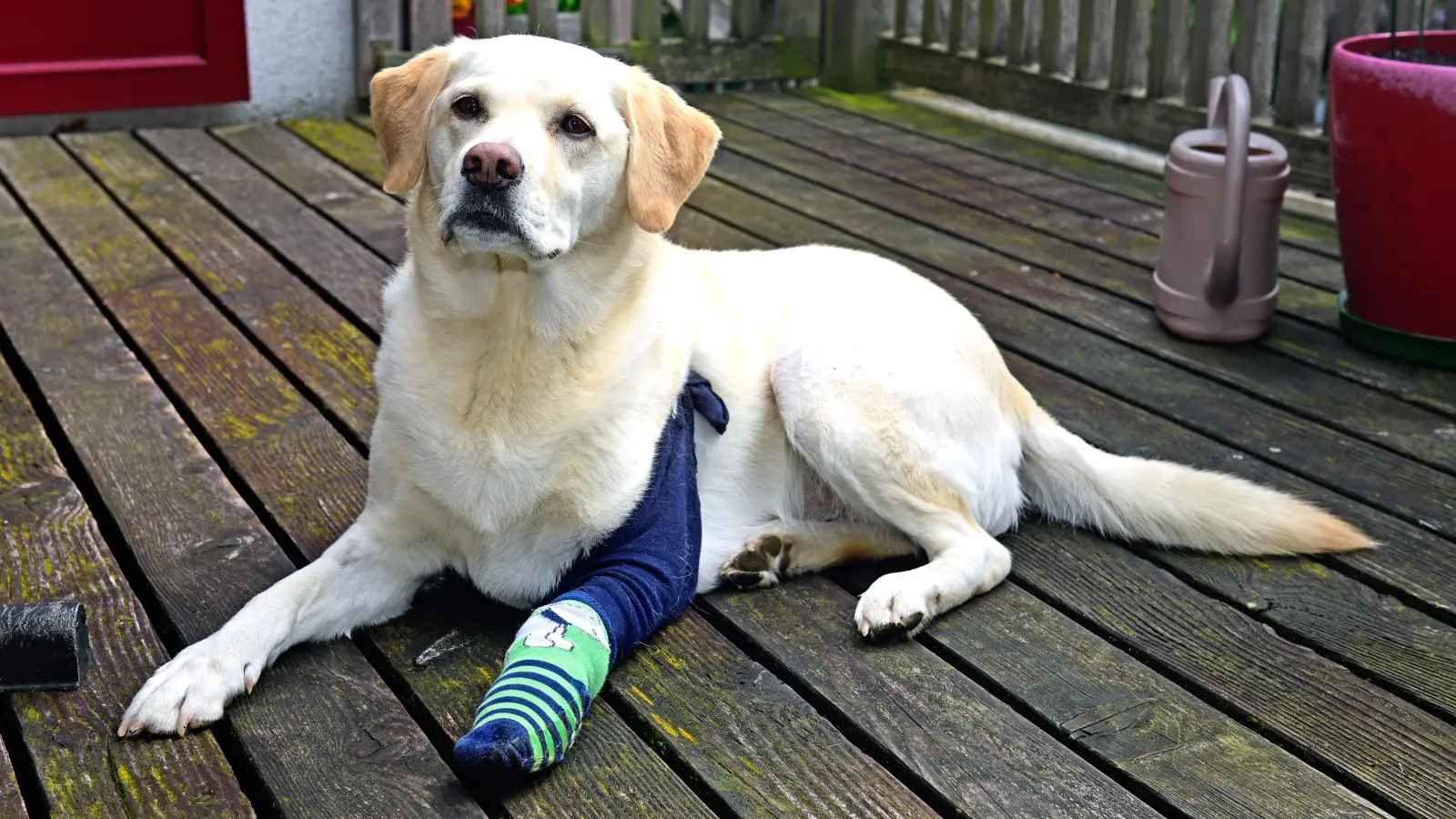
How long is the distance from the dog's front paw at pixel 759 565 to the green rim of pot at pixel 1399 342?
5.51ft

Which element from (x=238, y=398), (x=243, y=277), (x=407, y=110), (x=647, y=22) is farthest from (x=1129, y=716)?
(x=647, y=22)

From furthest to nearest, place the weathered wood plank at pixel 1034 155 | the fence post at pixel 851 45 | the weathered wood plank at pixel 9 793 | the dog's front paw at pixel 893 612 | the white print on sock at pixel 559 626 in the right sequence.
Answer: the fence post at pixel 851 45, the weathered wood plank at pixel 1034 155, the dog's front paw at pixel 893 612, the white print on sock at pixel 559 626, the weathered wood plank at pixel 9 793

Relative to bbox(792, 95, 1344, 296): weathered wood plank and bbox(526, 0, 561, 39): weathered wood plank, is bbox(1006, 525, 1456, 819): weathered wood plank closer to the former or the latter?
bbox(792, 95, 1344, 296): weathered wood plank

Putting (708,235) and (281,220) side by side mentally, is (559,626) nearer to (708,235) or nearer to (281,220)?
(708,235)

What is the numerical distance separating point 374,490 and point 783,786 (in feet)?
2.48

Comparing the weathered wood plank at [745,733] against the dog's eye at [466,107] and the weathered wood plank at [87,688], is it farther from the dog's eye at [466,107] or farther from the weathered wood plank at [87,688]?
the dog's eye at [466,107]

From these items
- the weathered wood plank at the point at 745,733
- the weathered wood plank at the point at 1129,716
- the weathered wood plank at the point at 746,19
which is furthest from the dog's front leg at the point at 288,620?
the weathered wood plank at the point at 746,19

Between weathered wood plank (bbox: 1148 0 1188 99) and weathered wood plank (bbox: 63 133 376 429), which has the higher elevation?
weathered wood plank (bbox: 1148 0 1188 99)

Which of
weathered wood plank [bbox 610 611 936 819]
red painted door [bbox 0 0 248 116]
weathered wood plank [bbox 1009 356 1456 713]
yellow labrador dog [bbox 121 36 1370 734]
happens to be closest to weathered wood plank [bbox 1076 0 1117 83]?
weathered wood plank [bbox 1009 356 1456 713]

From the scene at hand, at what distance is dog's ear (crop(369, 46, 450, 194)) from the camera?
2.13 metres

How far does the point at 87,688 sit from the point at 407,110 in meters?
0.90

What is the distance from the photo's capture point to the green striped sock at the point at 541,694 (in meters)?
1.76

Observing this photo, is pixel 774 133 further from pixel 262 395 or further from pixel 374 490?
pixel 374 490

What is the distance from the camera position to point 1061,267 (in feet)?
12.8
